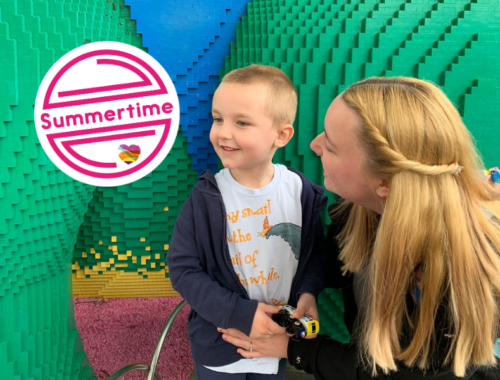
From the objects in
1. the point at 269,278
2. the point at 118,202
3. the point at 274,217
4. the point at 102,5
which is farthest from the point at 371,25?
the point at 118,202

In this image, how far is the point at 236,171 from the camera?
1173 millimetres

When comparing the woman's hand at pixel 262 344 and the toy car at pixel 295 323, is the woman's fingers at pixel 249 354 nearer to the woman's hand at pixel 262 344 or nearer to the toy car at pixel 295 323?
the woman's hand at pixel 262 344

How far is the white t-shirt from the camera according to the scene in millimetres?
1146

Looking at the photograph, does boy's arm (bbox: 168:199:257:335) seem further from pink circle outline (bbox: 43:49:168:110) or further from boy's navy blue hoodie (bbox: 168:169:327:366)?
pink circle outline (bbox: 43:49:168:110)

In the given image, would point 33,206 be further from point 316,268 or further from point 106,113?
point 316,268

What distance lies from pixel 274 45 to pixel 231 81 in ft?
1.91

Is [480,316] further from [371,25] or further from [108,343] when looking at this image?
[108,343]

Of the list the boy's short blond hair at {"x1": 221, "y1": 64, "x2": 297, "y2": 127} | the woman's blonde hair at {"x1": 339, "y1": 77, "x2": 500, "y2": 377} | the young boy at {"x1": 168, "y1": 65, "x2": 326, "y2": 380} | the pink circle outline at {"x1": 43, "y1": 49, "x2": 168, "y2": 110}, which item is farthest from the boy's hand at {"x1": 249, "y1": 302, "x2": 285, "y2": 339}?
the pink circle outline at {"x1": 43, "y1": 49, "x2": 168, "y2": 110}

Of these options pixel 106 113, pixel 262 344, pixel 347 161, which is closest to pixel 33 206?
pixel 106 113

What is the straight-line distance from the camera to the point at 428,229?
90 cm

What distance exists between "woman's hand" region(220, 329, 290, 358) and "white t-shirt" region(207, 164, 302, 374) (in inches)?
2.8

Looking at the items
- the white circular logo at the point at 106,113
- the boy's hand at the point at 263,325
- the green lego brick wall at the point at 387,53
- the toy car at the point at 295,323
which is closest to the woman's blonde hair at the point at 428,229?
the toy car at the point at 295,323

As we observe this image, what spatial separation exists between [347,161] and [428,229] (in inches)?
9.5

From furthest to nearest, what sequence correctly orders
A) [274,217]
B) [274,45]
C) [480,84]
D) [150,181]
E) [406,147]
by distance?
[150,181] < [274,45] < [480,84] < [274,217] < [406,147]
